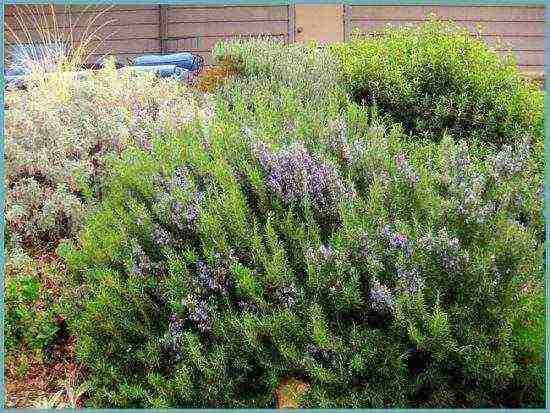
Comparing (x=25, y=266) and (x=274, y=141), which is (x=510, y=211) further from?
(x=25, y=266)

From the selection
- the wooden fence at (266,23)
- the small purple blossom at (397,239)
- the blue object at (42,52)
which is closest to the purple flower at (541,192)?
the small purple blossom at (397,239)

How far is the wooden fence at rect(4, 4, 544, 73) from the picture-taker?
14938mm

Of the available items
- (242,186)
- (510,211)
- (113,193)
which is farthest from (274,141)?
(510,211)

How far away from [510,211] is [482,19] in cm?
1308

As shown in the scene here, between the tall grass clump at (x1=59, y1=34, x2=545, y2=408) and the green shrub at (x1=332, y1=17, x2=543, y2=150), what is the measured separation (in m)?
1.68

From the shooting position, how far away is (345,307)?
2.90m

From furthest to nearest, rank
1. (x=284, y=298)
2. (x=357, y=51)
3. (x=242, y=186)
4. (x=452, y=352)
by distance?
(x=357, y=51) < (x=242, y=186) < (x=284, y=298) < (x=452, y=352)

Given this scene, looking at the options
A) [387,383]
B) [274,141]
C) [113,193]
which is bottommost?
[387,383]

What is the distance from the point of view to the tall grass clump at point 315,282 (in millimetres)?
2773

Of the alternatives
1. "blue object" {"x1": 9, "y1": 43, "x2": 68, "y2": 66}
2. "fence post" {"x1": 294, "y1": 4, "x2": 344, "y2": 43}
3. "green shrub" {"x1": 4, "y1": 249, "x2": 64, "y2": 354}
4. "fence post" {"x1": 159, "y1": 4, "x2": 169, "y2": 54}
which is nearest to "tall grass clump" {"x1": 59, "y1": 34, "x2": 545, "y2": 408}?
"green shrub" {"x1": 4, "y1": 249, "x2": 64, "y2": 354}

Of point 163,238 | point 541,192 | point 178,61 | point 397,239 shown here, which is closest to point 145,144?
point 163,238

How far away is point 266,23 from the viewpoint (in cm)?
1495

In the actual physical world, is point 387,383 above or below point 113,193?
below

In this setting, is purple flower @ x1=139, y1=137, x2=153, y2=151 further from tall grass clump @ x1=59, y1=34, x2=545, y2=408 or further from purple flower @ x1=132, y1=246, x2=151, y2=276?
purple flower @ x1=132, y1=246, x2=151, y2=276
